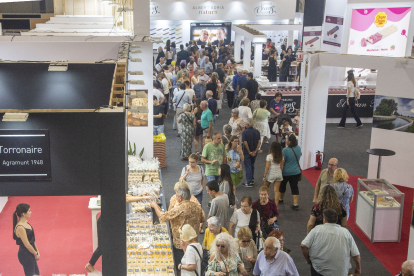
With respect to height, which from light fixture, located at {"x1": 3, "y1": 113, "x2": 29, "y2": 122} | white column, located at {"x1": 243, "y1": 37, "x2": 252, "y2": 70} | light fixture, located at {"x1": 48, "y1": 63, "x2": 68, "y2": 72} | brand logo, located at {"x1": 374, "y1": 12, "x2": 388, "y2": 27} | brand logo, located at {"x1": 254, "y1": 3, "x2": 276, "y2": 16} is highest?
brand logo, located at {"x1": 254, "y1": 3, "x2": 276, "y2": 16}

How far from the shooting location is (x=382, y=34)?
14.0m

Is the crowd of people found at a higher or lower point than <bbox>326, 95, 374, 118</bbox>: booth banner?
lower

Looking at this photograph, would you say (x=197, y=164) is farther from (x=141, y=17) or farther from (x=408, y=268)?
(x=408, y=268)

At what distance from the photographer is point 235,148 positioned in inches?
284

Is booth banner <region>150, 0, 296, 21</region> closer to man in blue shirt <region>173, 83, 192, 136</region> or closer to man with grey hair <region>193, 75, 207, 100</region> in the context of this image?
man with grey hair <region>193, 75, 207, 100</region>

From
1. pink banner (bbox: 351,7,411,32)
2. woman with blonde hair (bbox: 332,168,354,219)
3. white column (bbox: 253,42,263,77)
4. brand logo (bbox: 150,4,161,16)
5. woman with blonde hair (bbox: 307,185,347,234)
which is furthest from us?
brand logo (bbox: 150,4,161,16)

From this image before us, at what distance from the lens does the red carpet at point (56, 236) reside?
580cm

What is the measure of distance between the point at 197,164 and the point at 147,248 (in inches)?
108

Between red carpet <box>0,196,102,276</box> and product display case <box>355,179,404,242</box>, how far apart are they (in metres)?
3.85

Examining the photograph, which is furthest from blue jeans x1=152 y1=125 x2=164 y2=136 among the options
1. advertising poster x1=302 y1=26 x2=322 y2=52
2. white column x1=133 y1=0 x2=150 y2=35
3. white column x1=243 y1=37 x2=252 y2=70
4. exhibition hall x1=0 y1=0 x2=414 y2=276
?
white column x1=243 y1=37 x2=252 y2=70

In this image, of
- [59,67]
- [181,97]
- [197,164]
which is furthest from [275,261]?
[181,97]

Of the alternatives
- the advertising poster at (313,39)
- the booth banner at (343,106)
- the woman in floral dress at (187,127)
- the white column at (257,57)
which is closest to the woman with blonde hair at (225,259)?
the woman in floral dress at (187,127)

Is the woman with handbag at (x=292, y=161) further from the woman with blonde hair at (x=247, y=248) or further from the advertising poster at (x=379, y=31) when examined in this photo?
the advertising poster at (x=379, y=31)

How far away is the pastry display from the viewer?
13.8 metres
